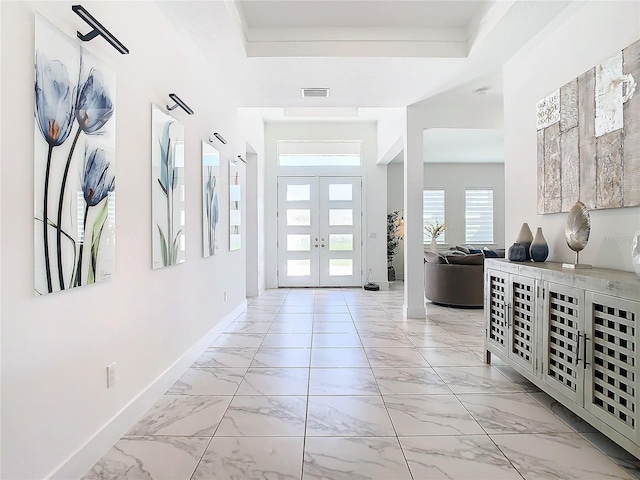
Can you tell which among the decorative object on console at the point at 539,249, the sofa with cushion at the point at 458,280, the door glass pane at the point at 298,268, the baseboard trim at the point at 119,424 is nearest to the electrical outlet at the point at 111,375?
the baseboard trim at the point at 119,424

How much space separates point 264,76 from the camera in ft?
12.5

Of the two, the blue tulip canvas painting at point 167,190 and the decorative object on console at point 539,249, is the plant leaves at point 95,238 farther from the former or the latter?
the decorative object on console at point 539,249

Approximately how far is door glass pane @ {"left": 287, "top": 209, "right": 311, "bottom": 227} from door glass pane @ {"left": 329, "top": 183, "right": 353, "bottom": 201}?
59 cm

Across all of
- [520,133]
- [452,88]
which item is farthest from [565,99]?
[452,88]

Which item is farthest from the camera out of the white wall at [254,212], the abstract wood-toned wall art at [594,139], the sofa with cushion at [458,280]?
the white wall at [254,212]

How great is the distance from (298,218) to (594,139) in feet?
18.8

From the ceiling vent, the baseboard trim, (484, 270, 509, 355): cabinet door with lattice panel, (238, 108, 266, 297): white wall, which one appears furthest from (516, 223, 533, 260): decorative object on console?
(238, 108, 266, 297): white wall

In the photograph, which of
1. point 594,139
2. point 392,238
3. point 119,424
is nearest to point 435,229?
point 392,238

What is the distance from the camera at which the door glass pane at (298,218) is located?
25.2 ft

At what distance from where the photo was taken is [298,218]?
768 cm

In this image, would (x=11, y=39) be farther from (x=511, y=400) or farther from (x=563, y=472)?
(x=511, y=400)

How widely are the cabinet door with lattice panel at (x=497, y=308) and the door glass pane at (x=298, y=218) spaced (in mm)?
4886

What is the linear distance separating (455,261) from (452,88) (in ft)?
8.39

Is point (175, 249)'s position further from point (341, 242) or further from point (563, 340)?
point (341, 242)
